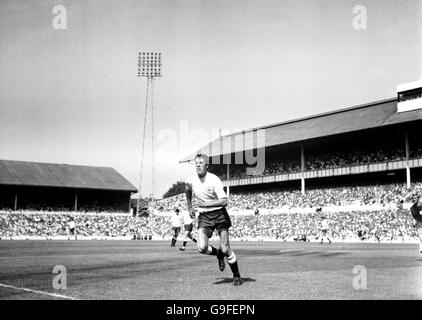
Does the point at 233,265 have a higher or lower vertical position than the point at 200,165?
lower

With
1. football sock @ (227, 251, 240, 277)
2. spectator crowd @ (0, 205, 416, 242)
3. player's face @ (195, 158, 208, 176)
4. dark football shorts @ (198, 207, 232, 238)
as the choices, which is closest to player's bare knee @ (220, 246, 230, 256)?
football sock @ (227, 251, 240, 277)

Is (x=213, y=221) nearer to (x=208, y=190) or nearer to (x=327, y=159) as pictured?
(x=208, y=190)

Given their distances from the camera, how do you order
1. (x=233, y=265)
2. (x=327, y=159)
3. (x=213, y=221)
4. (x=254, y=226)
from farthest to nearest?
1. (x=327, y=159)
2. (x=254, y=226)
3. (x=213, y=221)
4. (x=233, y=265)

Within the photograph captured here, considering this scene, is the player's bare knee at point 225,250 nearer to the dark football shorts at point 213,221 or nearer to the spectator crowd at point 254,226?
the dark football shorts at point 213,221

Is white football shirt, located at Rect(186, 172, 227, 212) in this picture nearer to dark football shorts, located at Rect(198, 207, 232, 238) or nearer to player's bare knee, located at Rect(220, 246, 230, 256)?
dark football shorts, located at Rect(198, 207, 232, 238)

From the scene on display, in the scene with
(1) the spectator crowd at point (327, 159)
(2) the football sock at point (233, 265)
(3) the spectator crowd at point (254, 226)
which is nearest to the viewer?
(2) the football sock at point (233, 265)

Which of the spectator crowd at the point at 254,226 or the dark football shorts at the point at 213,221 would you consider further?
the spectator crowd at the point at 254,226

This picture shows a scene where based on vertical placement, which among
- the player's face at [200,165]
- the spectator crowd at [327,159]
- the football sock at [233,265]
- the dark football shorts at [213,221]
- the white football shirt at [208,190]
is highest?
the spectator crowd at [327,159]

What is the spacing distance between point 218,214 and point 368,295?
293 cm

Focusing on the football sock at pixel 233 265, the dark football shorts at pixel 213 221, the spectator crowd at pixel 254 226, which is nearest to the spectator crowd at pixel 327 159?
the spectator crowd at pixel 254 226

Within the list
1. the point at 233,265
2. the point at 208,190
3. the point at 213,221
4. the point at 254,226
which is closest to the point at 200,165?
the point at 208,190

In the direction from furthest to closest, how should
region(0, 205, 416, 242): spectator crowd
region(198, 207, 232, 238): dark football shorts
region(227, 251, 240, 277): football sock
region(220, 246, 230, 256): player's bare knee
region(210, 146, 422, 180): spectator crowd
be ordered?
region(210, 146, 422, 180): spectator crowd → region(0, 205, 416, 242): spectator crowd → region(198, 207, 232, 238): dark football shorts → region(220, 246, 230, 256): player's bare knee → region(227, 251, 240, 277): football sock

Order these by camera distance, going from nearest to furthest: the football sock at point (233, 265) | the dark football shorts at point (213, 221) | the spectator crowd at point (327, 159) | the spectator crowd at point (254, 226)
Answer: the football sock at point (233, 265), the dark football shorts at point (213, 221), the spectator crowd at point (254, 226), the spectator crowd at point (327, 159)
